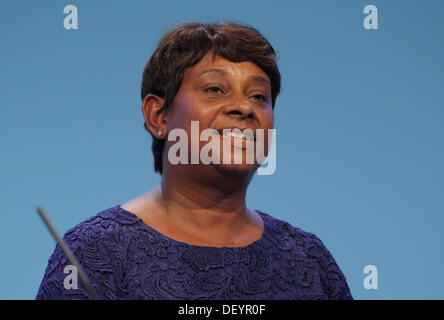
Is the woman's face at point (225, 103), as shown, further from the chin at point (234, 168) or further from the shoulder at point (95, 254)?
the shoulder at point (95, 254)

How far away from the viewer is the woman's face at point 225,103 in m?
1.45

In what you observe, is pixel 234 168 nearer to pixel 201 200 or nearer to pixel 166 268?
pixel 201 200

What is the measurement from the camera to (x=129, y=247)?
142 cm

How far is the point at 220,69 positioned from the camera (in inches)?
58.9

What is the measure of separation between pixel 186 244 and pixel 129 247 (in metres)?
0.13

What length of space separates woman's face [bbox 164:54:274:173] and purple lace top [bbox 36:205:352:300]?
0.20 meters

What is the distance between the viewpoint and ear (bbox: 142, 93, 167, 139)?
5.16ft

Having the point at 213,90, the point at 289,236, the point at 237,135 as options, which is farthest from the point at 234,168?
the point at 289,236

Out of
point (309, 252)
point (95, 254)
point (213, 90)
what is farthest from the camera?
point (309, 252)

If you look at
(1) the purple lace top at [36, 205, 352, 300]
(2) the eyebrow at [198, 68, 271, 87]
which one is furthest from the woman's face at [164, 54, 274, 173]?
(1) the purple lace top at [36, 205, 352, 300]

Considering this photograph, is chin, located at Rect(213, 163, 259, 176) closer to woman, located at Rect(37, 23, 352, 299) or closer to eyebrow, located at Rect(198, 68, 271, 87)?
woman, located at Rect(37, 23, 352, 299)

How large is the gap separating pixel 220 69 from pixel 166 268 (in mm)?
456

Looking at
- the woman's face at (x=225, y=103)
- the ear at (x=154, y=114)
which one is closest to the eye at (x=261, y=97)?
the woman's face at (x=225, y=103)
